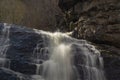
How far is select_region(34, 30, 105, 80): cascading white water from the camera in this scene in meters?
13.1

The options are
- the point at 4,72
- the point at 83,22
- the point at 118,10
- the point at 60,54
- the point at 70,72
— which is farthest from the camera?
the point at 83,22

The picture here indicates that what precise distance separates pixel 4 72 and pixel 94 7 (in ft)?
25.2

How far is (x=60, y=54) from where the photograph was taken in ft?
46.1

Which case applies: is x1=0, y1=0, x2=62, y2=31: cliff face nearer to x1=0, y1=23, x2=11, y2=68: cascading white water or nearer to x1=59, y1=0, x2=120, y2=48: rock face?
x1=59, y1=0, x2=120, y2=48: rock face

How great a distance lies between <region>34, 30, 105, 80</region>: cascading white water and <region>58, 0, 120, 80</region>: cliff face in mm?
501

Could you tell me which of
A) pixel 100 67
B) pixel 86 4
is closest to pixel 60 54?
pixel 100 67

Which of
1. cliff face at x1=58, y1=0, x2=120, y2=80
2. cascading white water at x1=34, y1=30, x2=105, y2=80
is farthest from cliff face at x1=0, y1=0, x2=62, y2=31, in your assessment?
cascading white water at x1=34, y1=30, x2=105, y2=80

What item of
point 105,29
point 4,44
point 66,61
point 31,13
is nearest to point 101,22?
point 105,29

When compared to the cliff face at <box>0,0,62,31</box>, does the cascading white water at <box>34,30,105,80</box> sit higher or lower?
lower

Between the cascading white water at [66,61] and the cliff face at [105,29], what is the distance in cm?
50

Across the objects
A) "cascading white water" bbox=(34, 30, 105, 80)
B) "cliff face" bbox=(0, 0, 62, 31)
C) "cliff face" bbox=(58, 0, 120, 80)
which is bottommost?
"cascading white water" bbox=(34, 30, 105, 80)

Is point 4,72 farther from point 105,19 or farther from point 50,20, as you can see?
point 50,20

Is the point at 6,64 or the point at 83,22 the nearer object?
the point at 6,64

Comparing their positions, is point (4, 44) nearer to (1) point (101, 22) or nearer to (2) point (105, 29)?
(2) point (105, 29)
